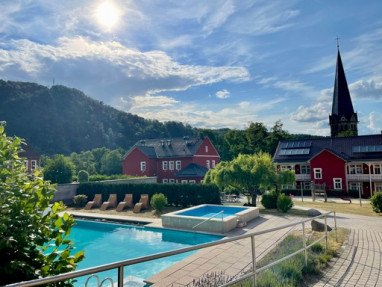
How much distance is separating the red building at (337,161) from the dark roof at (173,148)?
40.8 ft

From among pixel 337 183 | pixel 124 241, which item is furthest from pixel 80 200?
pixel 337 183

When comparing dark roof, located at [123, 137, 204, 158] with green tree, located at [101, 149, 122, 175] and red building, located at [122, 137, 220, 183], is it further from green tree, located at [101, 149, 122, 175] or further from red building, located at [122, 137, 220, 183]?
green tree, located at [101, 149, 122, 175]

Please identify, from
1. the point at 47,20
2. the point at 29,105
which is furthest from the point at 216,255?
the point at 29,105

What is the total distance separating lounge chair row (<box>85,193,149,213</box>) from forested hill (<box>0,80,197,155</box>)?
53.2 meters

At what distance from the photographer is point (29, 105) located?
79125 mm

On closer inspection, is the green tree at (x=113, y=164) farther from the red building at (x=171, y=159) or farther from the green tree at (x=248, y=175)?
the green tree at (x=248, y=175)

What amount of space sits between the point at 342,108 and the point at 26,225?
218 ft

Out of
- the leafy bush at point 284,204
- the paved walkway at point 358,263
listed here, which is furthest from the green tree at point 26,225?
the leafy bush at point 284,204

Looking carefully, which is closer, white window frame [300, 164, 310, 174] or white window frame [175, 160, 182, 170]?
white window frame [300, 164, 310, 174]

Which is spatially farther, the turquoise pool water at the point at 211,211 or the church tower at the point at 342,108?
the church tower at the point at 342,108

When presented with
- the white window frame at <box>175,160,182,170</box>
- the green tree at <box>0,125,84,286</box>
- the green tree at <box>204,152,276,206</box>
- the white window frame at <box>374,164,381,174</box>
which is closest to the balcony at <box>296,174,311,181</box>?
the white window frame at <box>374,164,381,174</box>

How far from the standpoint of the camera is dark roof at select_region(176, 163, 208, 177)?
37500 mm

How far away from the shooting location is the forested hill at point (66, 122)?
242ft

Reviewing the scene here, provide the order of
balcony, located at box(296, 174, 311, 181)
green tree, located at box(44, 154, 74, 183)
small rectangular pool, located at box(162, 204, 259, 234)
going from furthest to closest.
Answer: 1. balcony, located at box(296, 174, 311, 181)
2. green tree, located at box(44, 154, 74, 183)
3. small rectangular pool, located at box(162, 204, 259, 234)
